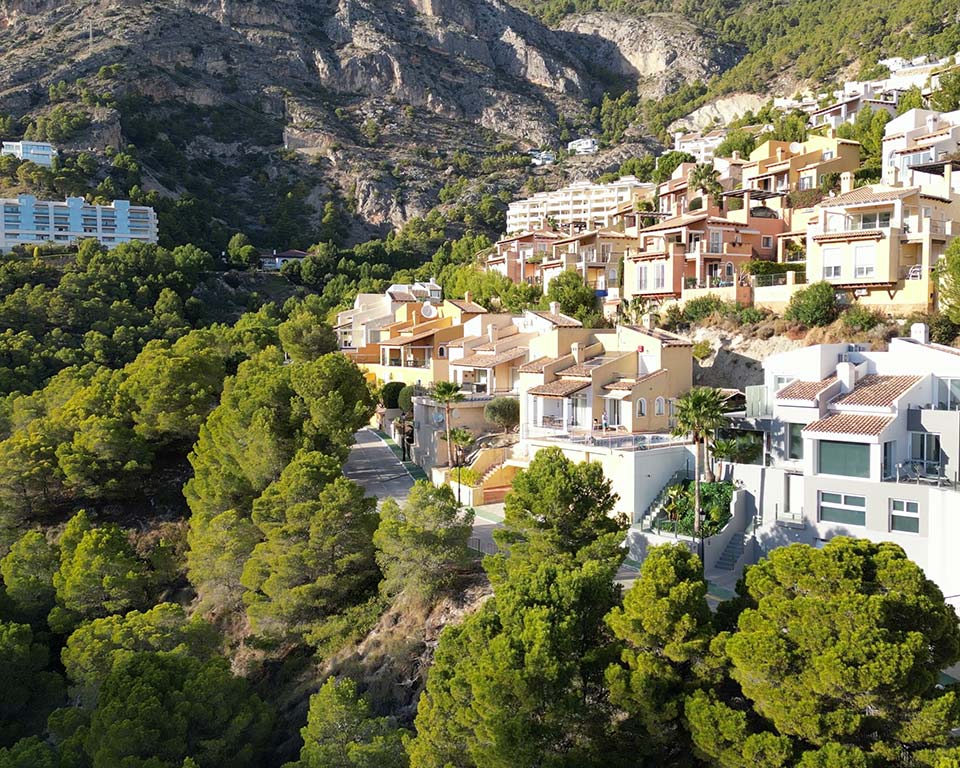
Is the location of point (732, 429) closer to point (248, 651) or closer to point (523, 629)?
point (523, 629)

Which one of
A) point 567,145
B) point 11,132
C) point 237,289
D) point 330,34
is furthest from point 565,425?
point 330,34

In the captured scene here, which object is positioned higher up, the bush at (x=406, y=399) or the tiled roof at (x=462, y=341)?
the tiled roof at (x=462, y=341)

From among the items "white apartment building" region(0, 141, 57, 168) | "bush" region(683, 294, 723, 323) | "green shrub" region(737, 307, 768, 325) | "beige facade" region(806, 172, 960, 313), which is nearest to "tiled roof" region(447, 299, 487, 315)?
"bush" region(683, 294, 723, 323)

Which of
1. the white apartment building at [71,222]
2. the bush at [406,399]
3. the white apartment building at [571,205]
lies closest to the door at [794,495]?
the bush at [406,399]

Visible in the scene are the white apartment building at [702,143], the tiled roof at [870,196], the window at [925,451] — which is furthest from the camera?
the white apartment building at [702,143]

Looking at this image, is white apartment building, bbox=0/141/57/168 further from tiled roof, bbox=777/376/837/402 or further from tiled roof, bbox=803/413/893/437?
tiled roof, bbox=803/413/893/437

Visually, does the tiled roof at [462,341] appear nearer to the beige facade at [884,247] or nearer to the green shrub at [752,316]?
the green shrub at [752,316]

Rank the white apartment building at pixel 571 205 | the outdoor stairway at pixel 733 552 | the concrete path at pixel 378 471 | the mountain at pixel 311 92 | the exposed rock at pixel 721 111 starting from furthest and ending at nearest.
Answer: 1. the mountain at pixel 311 92
2. the exposed rock at pixel 721 111
3. the white apartment building at pixel 571 205
4. the concrete path at pixel 378 471
5. the outdoor stairway at pixel 733 552
